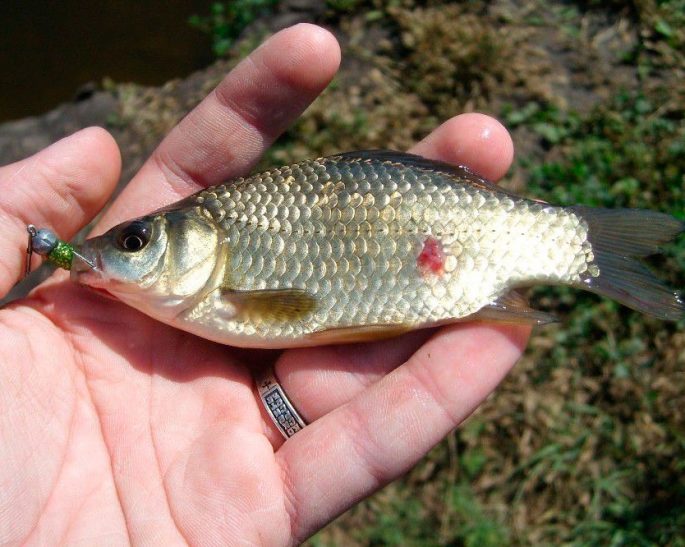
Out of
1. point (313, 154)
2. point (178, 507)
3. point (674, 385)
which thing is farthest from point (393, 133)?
point (178, 507)

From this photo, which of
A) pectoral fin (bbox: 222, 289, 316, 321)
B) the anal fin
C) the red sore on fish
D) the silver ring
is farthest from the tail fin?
the silver ring

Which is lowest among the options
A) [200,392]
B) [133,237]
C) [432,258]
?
[200,392]

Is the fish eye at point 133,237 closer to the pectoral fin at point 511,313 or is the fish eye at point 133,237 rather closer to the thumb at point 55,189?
the thumb at point 55,189

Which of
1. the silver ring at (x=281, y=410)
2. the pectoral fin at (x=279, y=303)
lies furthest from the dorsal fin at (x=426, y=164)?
the silver ring at (x=281, y=410)

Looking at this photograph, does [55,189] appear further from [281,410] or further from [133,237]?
[281,410]

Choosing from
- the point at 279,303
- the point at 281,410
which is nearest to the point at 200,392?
the point at 281,410

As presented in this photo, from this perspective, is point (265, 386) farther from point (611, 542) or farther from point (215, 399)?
point (611, 542)
